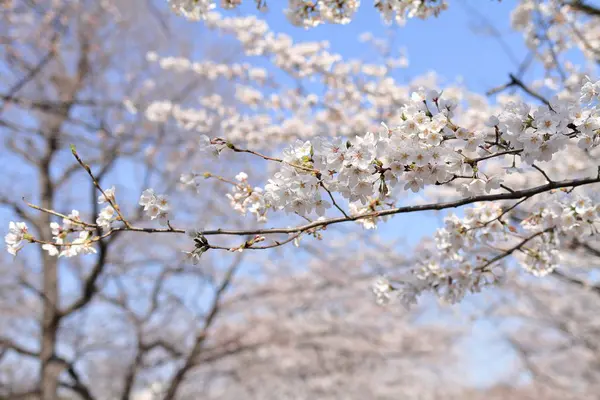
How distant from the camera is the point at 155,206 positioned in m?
1.88

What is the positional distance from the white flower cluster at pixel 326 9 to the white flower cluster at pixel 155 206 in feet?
4.52

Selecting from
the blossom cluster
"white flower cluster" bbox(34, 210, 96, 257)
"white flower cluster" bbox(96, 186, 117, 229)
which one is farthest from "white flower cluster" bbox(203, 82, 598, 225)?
the blossom cluster

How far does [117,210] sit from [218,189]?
6.50m

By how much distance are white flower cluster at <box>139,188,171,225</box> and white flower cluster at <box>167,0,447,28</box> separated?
138 centimetres

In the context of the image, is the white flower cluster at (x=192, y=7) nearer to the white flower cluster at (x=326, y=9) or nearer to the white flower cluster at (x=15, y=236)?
the white flower cluster at (x=326, y=9)

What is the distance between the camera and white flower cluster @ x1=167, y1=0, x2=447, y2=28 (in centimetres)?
271

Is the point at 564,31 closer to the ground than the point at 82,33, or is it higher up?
closer to the ground

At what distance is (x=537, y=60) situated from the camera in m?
5.36

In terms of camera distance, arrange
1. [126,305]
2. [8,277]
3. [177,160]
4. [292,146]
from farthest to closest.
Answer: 1. [8,277]
2. [177,160]
3. [126,305]
4. [292,146]

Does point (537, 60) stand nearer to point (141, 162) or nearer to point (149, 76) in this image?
point (141, 162)

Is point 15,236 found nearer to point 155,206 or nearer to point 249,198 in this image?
point 155,206

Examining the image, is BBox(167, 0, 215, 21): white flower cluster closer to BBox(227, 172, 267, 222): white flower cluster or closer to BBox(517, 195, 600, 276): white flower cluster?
BBox(227, 172, 267, 222): white flower cluster

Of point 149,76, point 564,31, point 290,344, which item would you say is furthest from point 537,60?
point 290,344

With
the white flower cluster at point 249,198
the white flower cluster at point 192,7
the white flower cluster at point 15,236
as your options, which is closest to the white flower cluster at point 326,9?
the white flower cluster at point 192,7
